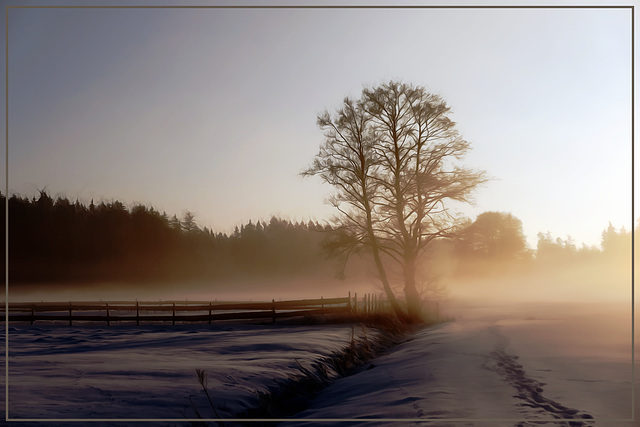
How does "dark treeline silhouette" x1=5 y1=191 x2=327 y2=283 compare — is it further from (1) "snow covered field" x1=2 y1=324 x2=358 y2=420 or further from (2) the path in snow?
(2) the path in snow

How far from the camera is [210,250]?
22.9 m

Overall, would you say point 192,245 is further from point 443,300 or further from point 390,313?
point 443,300

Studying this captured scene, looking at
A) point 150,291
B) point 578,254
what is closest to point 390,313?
point 150,291

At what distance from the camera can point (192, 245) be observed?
24.5 meters

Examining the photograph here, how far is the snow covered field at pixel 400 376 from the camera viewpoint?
7.07 m

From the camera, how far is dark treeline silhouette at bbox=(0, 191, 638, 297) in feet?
33.0

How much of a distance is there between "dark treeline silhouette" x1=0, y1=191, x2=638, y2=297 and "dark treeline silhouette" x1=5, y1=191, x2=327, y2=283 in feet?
0.14

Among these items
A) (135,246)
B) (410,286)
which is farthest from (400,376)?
(135,246)

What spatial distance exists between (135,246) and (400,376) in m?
16.1

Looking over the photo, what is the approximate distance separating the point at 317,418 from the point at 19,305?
2997 centimetres

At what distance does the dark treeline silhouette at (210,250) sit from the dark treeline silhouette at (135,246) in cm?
4

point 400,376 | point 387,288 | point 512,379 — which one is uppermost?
point 387,288

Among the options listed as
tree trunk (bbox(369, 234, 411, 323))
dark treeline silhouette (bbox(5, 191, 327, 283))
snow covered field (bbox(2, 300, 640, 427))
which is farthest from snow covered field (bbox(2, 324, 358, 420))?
tree trunk (bbox(369, 234, 411, 323))

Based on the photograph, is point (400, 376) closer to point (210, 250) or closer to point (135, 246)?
point (210, 250)
